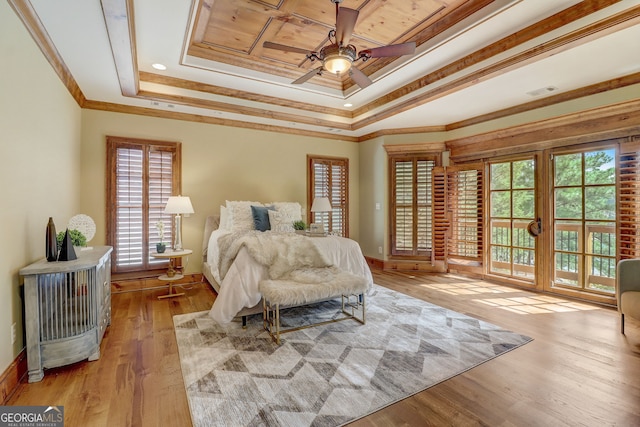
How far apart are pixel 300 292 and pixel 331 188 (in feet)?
12.0

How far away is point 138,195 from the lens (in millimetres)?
4406

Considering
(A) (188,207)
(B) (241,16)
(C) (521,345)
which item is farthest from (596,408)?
(A) (188,207)

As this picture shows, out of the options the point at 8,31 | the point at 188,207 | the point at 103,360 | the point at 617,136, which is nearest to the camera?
the point at 8,31

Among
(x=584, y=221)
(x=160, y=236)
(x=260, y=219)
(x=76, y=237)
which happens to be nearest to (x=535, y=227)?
(x=584, y=221)

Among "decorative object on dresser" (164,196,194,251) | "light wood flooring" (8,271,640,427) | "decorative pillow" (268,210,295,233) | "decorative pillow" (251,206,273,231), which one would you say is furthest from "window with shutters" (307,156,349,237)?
"light wood flooring" (8,271,640,427)

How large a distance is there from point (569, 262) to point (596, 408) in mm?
2910

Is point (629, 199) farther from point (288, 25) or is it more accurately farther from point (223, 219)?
point (223, 219)

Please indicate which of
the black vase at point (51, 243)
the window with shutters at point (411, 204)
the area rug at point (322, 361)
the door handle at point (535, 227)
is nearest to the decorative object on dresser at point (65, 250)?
the black vase at point (51, 243)

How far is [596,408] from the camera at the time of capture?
1826mm

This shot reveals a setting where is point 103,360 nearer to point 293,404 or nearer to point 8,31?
point 293,404

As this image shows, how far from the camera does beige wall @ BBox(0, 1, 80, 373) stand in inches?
76.9

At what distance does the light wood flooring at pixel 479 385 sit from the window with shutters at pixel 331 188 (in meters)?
3.28

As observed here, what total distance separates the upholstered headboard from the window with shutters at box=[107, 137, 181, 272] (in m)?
0.50

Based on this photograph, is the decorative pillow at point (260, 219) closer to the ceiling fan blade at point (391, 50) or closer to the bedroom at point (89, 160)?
the bedroom at point (89, 160)
